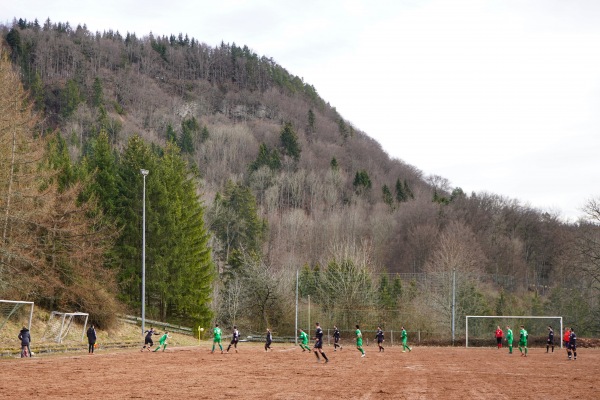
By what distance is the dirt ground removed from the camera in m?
18.9

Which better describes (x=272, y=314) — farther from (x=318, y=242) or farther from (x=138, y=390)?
(x=318, y=242)

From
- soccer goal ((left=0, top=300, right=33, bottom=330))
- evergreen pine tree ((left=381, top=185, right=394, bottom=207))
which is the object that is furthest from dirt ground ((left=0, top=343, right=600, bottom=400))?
evergreen pine tree ((left=381, top=185, right=394, bottom=207))

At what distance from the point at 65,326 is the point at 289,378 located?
22738mm

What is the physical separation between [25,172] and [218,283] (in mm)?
48448

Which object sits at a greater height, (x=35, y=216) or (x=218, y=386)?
(x=35, y=216)

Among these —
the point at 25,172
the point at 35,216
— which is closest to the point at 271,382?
the point at 35,216

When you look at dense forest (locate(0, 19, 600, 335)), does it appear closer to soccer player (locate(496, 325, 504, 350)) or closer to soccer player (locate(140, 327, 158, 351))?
soccer player (locate(140, 327, 158, 351))

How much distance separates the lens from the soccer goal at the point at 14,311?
34219 millimetres

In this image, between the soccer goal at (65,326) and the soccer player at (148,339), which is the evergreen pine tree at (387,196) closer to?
the soccer goal at (65,326)

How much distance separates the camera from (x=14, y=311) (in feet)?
121

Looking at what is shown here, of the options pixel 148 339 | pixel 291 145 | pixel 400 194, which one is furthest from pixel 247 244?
pixel 291 145

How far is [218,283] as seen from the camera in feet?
281

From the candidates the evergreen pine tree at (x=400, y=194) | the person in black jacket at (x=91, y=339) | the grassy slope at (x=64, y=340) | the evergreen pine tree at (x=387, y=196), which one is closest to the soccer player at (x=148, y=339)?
the person in black jacket at (x=91, y=339)

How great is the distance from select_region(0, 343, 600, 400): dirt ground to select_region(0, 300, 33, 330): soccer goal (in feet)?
9.88
